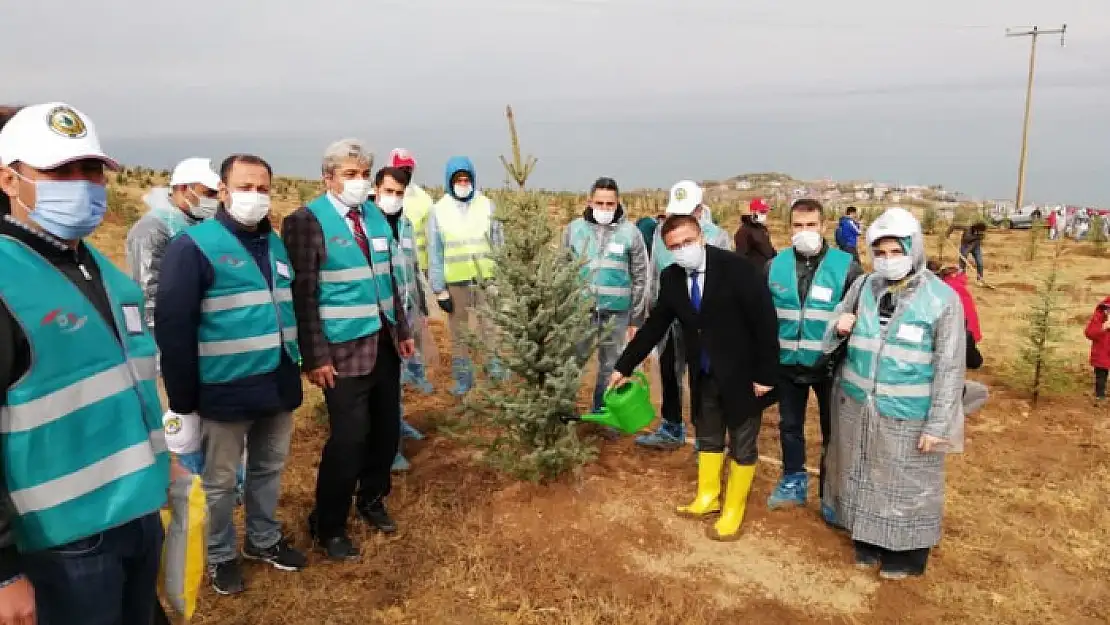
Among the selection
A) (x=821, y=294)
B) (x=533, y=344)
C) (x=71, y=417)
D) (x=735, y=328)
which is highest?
(x=71, y=417)

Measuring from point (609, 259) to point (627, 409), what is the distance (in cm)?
171

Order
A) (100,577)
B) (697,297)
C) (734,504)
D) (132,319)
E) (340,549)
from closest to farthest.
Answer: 1. (100,577)
2. (132,319)
3. (340,549)
4. (697,297)
5. (734,504)

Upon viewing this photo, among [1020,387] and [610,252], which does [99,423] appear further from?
[1020,387]

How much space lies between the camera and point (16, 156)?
6.46ft

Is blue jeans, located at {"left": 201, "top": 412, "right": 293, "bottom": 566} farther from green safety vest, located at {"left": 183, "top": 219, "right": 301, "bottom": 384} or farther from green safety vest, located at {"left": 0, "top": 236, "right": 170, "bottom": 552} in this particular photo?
green safety vest, located at {"left": 0, "top": 236, "right": 170, "bottom": 552}

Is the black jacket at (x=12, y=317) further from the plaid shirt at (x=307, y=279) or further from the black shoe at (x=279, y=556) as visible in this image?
the black shoe at (x=279, y=556)

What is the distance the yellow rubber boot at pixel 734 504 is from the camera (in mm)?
4430

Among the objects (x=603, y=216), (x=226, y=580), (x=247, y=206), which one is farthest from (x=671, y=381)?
(x=247, y=206)

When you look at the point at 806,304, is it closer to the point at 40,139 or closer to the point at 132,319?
the point at 132,319

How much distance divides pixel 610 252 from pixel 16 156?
4.27 metres

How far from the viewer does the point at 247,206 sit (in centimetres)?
338

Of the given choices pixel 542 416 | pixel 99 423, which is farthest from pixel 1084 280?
pixel 99 423

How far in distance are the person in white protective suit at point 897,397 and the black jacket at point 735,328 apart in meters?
0.39

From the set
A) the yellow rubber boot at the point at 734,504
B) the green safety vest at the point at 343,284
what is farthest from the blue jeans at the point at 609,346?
the green safety vest at the point at 343,284
